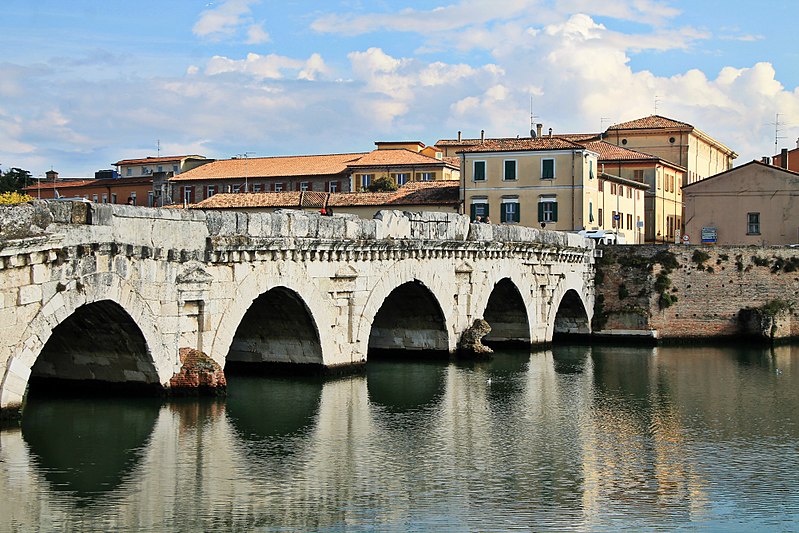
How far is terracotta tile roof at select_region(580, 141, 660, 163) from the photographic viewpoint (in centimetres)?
6356

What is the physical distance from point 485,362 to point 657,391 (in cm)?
617

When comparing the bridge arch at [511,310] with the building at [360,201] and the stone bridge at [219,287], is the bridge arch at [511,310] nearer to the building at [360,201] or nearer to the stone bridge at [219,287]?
the stone bridge at [219,287]

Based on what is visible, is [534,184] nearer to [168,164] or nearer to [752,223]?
[752,223]

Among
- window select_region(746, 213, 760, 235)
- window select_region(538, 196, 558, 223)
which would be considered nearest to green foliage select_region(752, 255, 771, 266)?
window select_region(746, 213, 760, 235)

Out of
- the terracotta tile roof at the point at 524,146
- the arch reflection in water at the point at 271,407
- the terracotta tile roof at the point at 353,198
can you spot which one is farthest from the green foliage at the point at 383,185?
the arch reflection in water at the point at 271,407

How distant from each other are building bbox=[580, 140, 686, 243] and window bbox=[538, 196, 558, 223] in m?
7.37

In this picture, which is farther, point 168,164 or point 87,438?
point 168,164

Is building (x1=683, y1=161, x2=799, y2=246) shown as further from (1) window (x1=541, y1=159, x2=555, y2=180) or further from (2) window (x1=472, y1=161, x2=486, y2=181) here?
(2) window (x1=472, y1=161, x2=486, y2=181)

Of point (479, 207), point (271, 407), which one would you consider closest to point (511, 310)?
point (479, 207)

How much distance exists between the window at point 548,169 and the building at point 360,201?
4.40 meters

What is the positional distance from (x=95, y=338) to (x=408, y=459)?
7.35 metres

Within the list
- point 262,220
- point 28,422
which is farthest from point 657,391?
point 28,422

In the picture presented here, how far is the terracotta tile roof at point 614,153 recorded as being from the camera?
209 ft

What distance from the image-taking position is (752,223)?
54.0 meters
